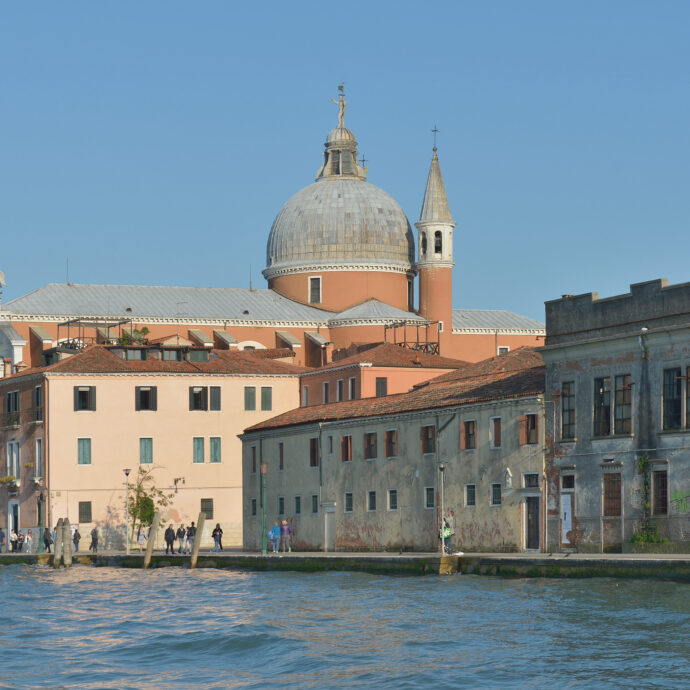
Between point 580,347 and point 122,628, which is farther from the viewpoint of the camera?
point 580,347

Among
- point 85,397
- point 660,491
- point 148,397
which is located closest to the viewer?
point 660,491

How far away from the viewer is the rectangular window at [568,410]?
4238cm

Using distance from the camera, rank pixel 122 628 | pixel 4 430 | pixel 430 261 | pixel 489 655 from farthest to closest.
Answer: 1. pixel 430 261
2. pixel 4 430
3. pixel 122 628
4. pixel 489 655

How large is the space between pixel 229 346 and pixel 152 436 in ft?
53.5

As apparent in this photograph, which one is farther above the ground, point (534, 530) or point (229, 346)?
point (229, 346)

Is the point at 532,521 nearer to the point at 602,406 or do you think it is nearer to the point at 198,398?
the point at 602,406

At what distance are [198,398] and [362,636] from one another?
116 ft

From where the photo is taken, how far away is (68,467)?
62.2 metres

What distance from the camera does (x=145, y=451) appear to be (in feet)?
209

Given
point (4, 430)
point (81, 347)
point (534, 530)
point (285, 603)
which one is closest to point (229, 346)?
point (81, 347)

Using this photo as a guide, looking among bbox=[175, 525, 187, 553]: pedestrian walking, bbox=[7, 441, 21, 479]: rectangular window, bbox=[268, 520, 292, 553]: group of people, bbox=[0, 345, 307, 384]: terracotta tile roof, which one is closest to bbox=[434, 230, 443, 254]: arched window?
bbox=[0, 345, 307, 384]: terracotta tile roof

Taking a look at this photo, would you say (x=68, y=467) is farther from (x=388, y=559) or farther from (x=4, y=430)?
(x=388, y=559)

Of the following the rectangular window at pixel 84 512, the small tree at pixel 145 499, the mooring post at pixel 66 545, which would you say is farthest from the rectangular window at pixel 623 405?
the rectangular window at pixel 84 512

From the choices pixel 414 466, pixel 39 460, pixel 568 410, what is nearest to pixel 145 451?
pixel 39 460
